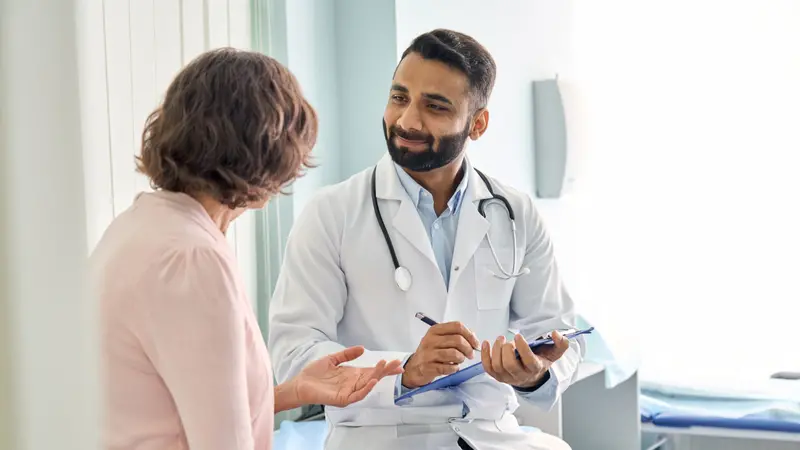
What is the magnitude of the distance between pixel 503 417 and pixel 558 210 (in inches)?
70.3

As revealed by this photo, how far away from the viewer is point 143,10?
1.99m

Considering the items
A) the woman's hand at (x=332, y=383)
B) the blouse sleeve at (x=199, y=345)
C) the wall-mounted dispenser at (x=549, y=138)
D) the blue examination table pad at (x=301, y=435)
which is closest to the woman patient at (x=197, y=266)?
the blouse sleeve at (x=199, y=345)

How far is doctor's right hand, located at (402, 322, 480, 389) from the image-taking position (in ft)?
5.14

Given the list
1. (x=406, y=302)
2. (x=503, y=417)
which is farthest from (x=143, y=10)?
(x=503, y=417)

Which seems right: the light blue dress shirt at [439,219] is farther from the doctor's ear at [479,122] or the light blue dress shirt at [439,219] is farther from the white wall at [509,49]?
the white wall at [509,49]

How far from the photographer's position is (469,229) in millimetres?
1901

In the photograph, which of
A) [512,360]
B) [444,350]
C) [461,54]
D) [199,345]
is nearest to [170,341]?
[199,345]

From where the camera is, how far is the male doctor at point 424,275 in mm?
1781

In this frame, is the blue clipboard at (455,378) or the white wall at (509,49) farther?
the white wall at (509,49)

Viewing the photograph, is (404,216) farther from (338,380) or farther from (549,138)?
(549,138)

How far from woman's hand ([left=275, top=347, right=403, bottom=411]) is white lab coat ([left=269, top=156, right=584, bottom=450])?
0.21 metres

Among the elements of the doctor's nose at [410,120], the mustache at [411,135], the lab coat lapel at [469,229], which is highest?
the doctor's nose at [410,120]

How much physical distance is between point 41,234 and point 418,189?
1208mm

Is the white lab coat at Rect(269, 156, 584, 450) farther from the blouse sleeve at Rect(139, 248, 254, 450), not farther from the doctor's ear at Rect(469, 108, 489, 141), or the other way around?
the blouse sleeve at Rect(139, 248, 254, 450)
